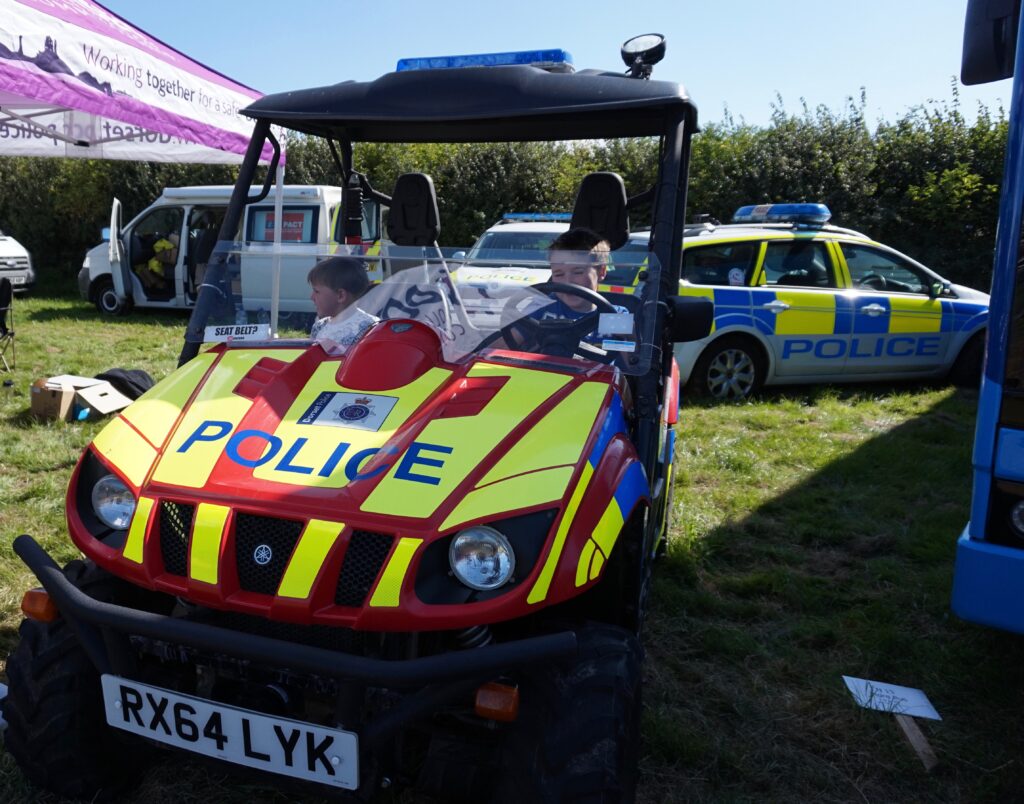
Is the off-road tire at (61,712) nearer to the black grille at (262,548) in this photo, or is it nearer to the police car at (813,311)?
the black grille at (262,548)

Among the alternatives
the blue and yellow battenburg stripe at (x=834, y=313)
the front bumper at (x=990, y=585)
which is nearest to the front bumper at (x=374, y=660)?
the front bumper at (x=990, y=585)

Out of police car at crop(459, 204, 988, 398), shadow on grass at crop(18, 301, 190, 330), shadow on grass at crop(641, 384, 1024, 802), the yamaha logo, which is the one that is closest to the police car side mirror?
shadow on grass at crop(641, 384, 1024, 802)

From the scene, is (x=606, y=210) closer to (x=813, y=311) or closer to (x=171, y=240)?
(x=813, y=311)

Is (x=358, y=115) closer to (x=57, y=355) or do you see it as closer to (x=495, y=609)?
(x=495, y=609)

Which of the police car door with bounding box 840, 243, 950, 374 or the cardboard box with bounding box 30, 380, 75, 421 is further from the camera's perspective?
the police car door with bounding box 840, 243, 950, 374

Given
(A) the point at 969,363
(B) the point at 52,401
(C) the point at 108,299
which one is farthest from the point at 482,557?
(C) the point at 108,299

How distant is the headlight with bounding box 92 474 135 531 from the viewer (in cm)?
217

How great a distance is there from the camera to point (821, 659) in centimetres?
342

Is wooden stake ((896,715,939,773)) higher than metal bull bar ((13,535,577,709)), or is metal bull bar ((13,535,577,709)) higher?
metal bull bar ((13,535,577,709))

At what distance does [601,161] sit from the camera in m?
16.0

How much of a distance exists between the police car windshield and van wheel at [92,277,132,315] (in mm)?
11989

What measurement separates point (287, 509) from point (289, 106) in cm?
174

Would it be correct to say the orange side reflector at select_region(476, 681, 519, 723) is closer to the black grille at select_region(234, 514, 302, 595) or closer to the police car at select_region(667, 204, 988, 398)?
the black grille at select_region(234, 514, 302, 595)

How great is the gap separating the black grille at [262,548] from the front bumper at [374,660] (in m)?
0.14
